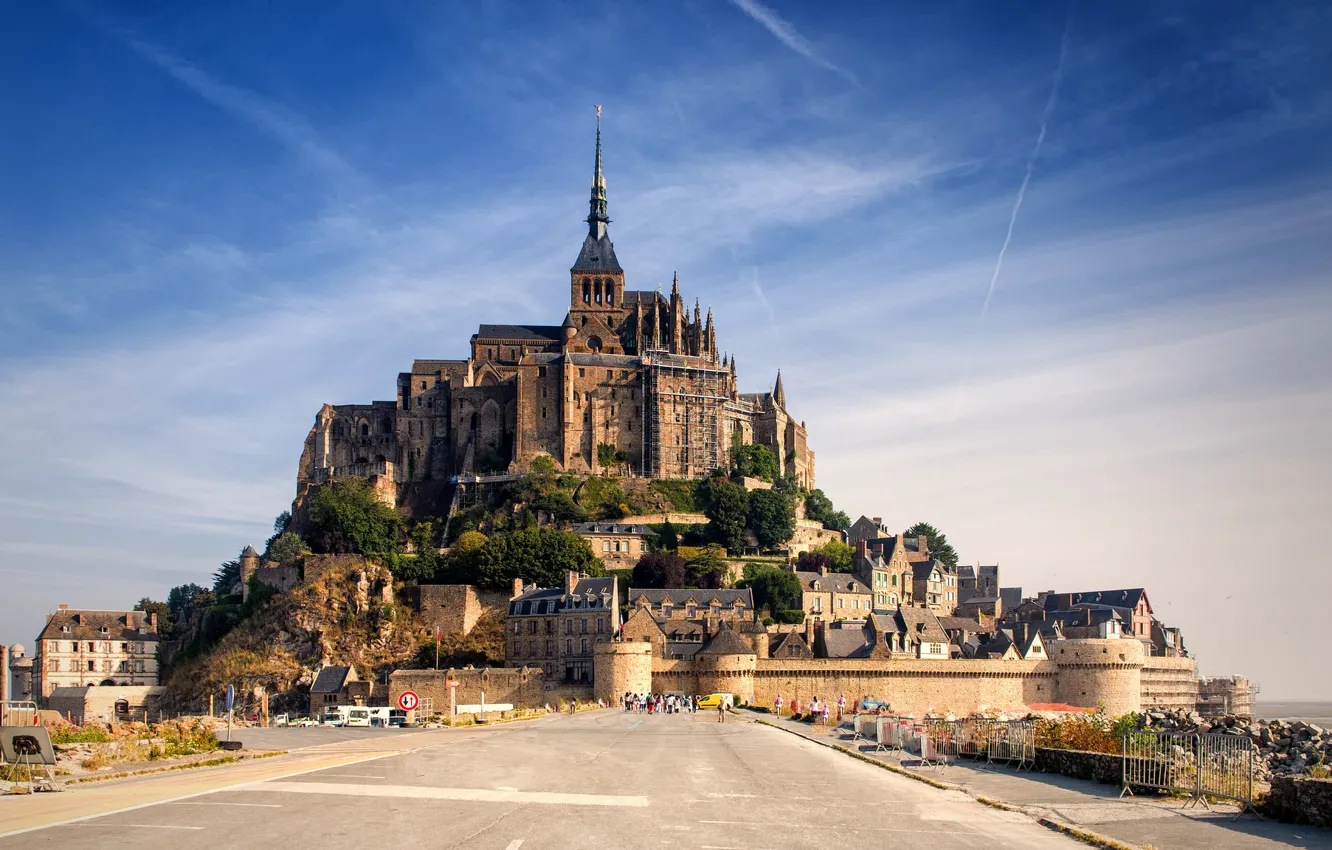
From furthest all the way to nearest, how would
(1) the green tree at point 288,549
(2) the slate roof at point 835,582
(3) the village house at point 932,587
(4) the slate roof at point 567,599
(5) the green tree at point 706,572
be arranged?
1. (3) the village house at point 932,587
2. (2) the slate roof at point 835,582
3. (1) the green tree at point 288,549
4. (5) the green tree at point 706,572
5. (4) the slate roof at point 567,599

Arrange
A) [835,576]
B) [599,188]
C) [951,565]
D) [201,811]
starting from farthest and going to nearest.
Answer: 1. [599,188]
2. [951,565]
3. [835,576]
4. [201,811]

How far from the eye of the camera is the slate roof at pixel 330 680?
68.6 meters

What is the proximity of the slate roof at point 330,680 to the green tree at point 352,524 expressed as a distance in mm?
14893

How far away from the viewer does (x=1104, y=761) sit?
23984mm

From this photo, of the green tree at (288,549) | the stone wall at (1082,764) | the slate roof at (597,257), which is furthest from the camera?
the slate roof at (597,257)

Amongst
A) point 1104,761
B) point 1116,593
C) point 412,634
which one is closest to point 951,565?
point 1116,593

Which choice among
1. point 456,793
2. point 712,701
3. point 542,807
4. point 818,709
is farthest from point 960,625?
point 542,807

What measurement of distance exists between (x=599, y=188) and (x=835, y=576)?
173 ft

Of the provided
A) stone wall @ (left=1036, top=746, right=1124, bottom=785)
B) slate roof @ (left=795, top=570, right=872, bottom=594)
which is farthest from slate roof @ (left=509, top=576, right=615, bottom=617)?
stone wall @ (left=1036, top=746, right=1124, bottom=785)

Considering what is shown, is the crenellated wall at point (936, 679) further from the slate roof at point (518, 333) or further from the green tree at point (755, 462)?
the slate roof at point (518, 333)

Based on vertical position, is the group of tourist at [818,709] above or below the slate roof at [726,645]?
below

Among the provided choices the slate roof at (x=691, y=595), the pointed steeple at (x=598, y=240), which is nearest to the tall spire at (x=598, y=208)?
the pointed steeple at (x=598, y=240)

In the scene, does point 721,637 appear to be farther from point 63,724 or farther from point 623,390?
point 63,724

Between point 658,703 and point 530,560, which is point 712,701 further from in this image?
point 530,560
